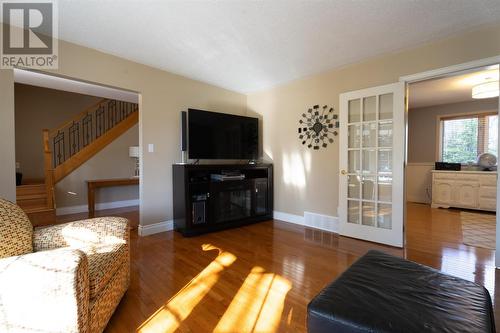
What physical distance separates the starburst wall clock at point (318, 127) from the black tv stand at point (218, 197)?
32.4 inches

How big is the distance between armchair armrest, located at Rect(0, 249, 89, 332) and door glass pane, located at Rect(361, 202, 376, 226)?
119 inches

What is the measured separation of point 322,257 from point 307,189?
1345 mm

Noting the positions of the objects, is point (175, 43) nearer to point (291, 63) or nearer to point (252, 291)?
point (291, 63)

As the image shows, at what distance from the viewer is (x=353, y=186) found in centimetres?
321

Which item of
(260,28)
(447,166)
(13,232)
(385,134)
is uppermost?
(260,28)

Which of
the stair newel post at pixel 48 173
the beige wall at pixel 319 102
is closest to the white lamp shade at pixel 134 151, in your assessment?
the stair newel post at pixel 48 173

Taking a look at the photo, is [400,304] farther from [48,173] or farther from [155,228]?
[48,173]

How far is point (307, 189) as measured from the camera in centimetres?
373

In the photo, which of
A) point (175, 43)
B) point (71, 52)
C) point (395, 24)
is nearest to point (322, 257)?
point (395, 24)

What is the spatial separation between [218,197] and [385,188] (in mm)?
2216

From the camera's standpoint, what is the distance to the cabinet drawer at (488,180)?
444 cm

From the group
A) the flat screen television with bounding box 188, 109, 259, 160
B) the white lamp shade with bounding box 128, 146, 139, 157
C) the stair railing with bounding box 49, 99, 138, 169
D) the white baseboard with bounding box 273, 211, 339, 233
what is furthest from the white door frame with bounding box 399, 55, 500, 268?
the stair railing with bounding box 49, 99, 138, 169

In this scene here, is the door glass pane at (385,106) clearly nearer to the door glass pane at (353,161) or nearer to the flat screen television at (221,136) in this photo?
the door glass pane at (353,161)

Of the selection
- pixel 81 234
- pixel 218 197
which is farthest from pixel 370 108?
pixel 81 234
